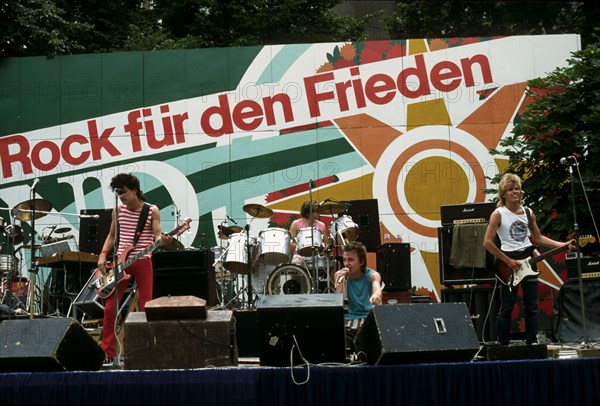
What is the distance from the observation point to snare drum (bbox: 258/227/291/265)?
13555 millimetres

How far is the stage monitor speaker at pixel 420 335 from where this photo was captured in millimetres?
7344

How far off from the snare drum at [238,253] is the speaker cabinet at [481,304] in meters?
2.95

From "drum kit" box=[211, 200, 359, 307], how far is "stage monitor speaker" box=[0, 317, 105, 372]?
16.8ft

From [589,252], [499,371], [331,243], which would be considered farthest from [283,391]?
[589,252]

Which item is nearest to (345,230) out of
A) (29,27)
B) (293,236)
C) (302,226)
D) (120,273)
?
(302,226)

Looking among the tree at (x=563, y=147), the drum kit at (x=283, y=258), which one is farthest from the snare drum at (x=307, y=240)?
the tree at (x=563, y=147)

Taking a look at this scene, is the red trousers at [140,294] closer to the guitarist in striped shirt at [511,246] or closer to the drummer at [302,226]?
the drummer at [302,226]

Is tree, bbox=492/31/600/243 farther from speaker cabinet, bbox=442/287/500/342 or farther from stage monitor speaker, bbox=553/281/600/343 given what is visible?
speaker cabinet, bbox=442/287/500/342

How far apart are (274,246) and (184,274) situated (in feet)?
8.32

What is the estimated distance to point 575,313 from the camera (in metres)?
12.5

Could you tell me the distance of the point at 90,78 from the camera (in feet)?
53.9

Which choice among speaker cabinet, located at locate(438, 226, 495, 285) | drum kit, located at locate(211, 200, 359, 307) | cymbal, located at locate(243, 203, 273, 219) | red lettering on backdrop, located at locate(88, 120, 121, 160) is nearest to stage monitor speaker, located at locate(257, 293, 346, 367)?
drum kit, located at locate(211, 200, 359, 307)

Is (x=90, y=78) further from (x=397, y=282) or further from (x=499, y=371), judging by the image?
(x=499, y=371)

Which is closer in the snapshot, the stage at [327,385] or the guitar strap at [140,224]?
the stage at [327,385]
